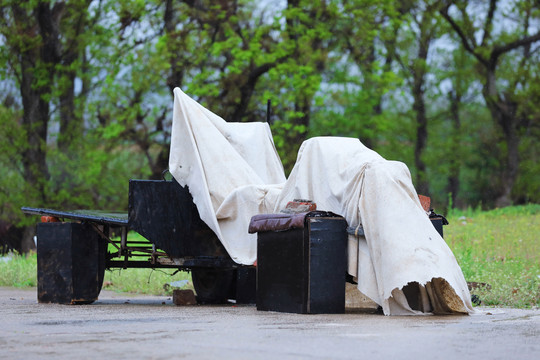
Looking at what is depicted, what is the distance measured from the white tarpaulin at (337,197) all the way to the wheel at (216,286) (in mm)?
1027

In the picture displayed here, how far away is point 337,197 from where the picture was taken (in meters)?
8.73

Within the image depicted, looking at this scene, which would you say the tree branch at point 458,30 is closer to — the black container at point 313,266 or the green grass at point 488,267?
the green grass at point 488,267

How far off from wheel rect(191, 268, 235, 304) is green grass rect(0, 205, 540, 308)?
125 centimetres

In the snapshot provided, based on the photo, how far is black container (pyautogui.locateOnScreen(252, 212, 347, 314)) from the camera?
8.05m

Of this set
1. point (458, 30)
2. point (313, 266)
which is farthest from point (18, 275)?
point (458, 30)

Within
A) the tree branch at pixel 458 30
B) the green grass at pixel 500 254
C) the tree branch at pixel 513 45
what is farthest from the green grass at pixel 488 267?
the tree branch at pixel 458 30

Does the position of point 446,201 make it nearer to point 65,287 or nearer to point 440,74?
point 440,74

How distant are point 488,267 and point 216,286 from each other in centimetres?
402

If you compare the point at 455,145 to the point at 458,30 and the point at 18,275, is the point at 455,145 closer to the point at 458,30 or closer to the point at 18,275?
the point at 458,30

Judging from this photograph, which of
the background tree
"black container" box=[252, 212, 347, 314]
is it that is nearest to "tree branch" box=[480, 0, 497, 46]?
the background tree

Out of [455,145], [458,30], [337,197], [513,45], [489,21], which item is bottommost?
[337,197]

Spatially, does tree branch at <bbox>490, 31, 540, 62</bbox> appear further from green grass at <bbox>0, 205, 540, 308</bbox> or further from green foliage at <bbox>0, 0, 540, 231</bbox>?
green grass at <bbox>0, 205, 540, 308</bbox>

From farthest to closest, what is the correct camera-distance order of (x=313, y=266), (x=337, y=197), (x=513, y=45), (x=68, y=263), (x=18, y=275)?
(x=513, y=45) < (x=18, y=275) < (x=68, y=263) < (x=337, y=197) < (x=313, y=266)

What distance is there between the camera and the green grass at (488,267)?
33.3 feet
